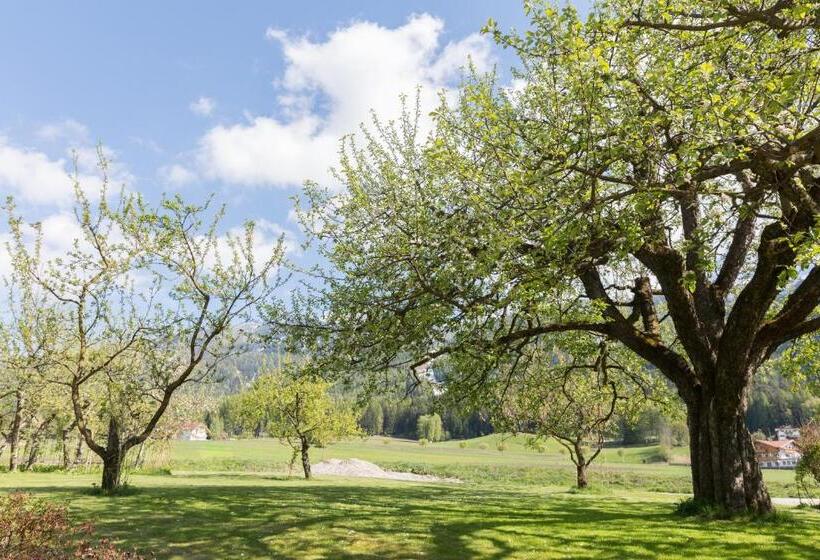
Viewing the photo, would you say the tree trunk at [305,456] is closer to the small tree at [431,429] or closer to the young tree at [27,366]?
the young tree at [27,366]

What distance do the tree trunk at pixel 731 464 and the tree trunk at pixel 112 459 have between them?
20.9 metres

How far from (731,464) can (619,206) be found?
7806 millimetres

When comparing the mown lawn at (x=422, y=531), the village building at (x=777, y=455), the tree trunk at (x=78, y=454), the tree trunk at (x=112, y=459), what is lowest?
the village building at (x=777, y=455)

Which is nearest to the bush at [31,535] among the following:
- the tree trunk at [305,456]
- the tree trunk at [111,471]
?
the tree trunk at [111,471]

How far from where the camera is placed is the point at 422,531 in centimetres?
1397

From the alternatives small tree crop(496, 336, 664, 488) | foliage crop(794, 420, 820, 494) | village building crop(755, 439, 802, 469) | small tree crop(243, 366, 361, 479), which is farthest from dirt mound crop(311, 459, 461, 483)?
village building crop(755, 439, 802, 469)

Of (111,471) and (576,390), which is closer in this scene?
(111,471)

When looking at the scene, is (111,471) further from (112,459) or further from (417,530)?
(417,530)

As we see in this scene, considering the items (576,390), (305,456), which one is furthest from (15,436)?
(576,390)

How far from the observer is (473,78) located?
16156mm

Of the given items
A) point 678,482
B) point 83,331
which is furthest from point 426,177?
point 678,482

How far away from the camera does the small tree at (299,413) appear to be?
40.1 meters

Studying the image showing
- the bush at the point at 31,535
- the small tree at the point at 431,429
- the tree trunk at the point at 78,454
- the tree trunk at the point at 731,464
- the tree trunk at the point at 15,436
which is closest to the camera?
the bush at the point at 31,535

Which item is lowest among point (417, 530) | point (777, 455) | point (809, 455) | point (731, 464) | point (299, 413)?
point (777, 455)
